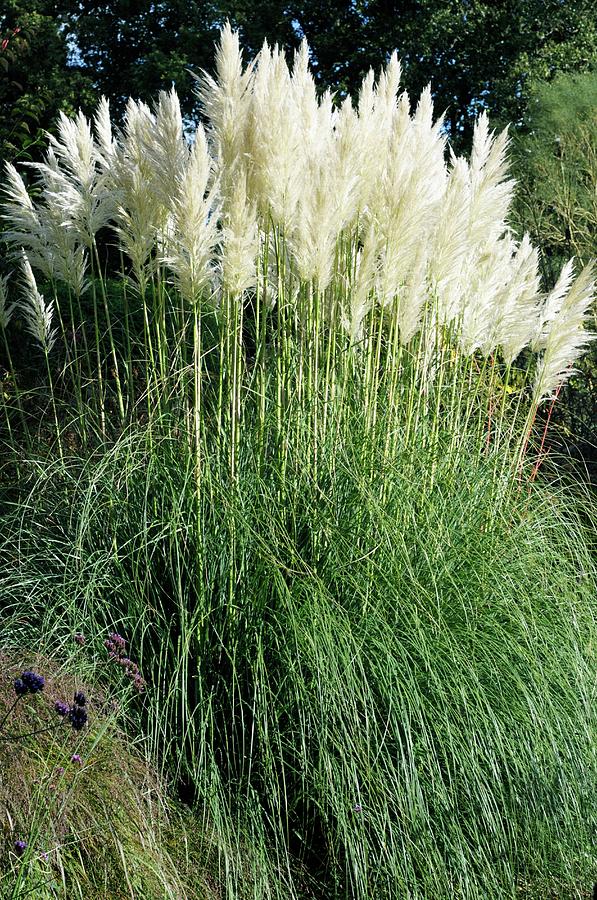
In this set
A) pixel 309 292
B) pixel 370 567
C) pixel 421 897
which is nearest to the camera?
pixel 421 897

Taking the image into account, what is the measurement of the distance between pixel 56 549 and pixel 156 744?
95cm

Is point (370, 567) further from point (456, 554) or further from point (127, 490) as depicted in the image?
point (127, 490)

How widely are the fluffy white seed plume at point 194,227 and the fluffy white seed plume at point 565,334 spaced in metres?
1.75

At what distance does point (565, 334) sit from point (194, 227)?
1.91 metres

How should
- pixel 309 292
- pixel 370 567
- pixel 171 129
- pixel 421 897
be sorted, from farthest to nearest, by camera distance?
1. pixel 309 292
2. pixel 171 129
3. pixel 370 567
4. pixel 421 897

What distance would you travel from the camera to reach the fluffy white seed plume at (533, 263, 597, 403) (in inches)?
176

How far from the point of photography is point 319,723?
301 centimetres

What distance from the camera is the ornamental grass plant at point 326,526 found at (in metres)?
3.03

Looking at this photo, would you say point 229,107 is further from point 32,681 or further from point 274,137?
point 32,681

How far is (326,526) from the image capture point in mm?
3484

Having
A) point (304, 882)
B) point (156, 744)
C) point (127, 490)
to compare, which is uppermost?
point (127, 490)

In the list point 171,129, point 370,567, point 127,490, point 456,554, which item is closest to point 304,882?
point 370,567

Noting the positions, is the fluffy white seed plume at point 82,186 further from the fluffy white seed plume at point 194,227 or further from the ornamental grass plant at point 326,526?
the fluffy white seed plume at point 194,227

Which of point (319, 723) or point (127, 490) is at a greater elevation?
point (127, 490)
